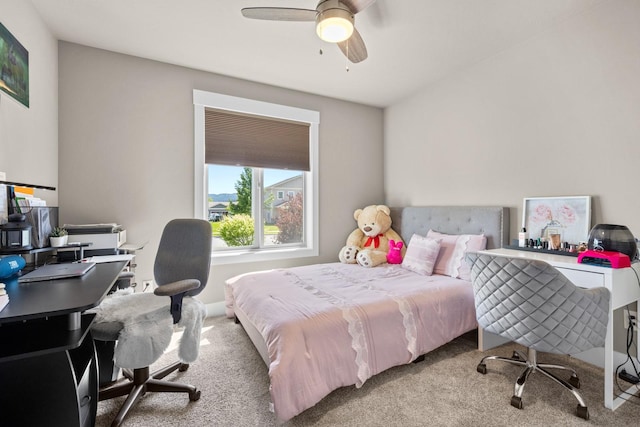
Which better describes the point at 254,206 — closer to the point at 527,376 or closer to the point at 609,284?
the point at 527,376

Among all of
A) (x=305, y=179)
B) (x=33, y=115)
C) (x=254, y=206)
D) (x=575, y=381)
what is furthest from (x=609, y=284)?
(x=33, y=115)

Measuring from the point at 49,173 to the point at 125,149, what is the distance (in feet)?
2.00

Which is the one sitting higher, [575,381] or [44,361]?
[44,361]

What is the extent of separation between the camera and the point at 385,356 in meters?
1.91

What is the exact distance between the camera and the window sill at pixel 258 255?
10.5 feet

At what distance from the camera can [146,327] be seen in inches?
60.3

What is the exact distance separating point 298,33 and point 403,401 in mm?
2827

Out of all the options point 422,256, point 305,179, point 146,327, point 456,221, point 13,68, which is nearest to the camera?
point 146,327

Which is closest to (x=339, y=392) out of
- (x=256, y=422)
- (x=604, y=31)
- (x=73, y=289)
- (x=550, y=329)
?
(x=256, y=422)

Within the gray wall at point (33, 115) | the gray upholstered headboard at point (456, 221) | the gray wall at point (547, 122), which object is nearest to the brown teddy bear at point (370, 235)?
the gray upholstered headboard at point (456, 221)

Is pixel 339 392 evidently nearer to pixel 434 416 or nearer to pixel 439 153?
pixel 434 416

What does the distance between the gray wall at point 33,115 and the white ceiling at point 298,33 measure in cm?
20

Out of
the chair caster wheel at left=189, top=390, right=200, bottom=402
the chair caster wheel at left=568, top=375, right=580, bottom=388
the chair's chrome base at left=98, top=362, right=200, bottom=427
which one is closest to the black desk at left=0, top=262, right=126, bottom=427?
the chair's chrome base at left=98, top=362, right=200, bottom=427

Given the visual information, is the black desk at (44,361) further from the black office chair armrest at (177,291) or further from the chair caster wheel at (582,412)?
the chair caster wheel at (582,412)
